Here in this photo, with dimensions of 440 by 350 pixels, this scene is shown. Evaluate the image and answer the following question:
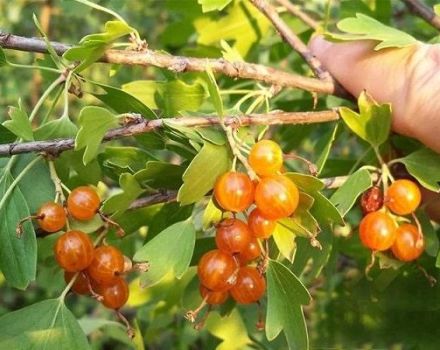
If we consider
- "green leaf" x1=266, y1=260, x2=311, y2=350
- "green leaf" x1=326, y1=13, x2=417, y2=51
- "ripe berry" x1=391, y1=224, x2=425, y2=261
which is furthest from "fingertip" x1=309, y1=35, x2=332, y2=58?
"green leaf" x1=266, y1=260, x2=311, y2=350

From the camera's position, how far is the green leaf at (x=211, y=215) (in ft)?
3.29

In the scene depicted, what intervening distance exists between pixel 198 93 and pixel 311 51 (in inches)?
10.9

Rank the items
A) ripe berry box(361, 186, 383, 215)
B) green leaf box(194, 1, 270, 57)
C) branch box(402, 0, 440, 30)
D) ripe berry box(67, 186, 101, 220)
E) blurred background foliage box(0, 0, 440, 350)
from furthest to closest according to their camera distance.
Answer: green leaf box(194, 1, 270, 57) → branch box(402, 0, 440, 30) → blurred background foliage box(0, 0, 440, 350) → ripe berry box(361, 186, 383, 215) → ripe berry box(67, 186, 101, 220)

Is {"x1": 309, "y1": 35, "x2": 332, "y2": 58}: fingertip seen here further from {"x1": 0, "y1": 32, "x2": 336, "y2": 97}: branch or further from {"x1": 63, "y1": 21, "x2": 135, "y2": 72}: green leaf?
{"x1": 63, "y1": 21, "x2": 135, "y2": 72}: green leaf

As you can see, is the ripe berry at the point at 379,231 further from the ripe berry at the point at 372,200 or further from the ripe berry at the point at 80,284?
the ripe berry at the point at 80,284

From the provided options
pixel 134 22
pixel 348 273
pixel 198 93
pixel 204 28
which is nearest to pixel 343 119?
pixel 198 93

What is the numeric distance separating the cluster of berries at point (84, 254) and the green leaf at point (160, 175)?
74 mm

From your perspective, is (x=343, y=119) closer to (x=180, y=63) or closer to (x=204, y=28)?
(x=180, y=63)

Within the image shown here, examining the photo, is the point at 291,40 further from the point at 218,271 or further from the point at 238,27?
the point at 218,271

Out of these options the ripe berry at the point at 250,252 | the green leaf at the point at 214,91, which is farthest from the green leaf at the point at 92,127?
the ripe berry at the point at 250,252

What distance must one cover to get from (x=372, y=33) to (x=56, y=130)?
492 mm

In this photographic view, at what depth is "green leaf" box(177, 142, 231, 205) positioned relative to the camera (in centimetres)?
92

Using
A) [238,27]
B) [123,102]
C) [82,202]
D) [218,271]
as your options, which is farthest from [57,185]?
[238,27]

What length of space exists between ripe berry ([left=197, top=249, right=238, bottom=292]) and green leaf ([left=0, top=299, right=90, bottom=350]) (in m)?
0.20
